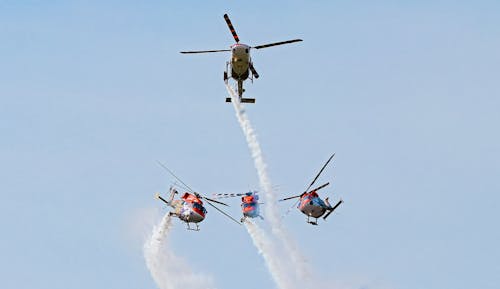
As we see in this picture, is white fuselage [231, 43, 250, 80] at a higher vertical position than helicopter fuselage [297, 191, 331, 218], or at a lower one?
higher

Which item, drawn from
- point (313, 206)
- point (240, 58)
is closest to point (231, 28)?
point (240, 58)

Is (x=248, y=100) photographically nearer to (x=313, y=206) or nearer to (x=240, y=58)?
(x=240, y=58)

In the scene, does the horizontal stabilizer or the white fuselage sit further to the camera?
the horizontal stabilizer

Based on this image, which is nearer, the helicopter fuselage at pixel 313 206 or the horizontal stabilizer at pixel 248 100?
the helicopter fuselage at pixel 313 206

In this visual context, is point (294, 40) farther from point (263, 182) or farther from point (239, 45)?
point (263, 182)

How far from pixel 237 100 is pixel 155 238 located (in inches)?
674

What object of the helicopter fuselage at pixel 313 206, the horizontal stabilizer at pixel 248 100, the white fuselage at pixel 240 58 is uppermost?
the horizontal stabilizer at pixel 248 100

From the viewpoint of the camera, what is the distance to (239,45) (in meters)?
152

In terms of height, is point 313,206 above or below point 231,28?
below

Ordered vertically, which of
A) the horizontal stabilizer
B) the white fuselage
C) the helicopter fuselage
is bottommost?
the helicopter fuselage

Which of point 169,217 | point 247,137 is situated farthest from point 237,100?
point 169,217

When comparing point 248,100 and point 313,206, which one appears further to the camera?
point 248,100

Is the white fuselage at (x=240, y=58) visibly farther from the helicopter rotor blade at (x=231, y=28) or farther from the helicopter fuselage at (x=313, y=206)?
the helicopter fuselage at (x=313, y=206)

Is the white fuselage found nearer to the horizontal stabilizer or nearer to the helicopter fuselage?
the horizontal stabilizer
